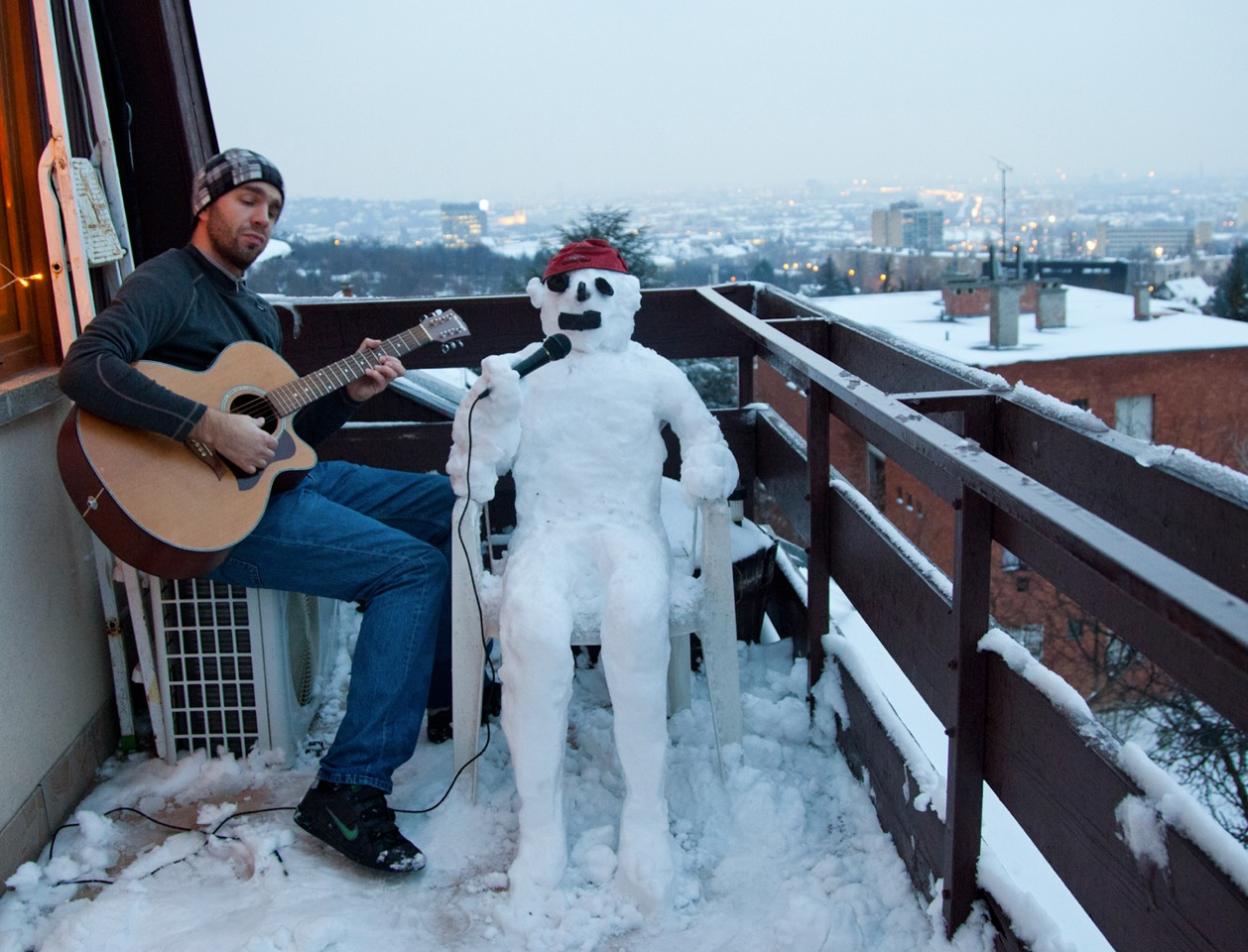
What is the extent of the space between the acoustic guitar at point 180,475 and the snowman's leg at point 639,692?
0.83 metres

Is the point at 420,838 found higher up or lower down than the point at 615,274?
lower down

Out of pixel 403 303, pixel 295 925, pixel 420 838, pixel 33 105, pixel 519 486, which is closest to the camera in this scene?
pixel 295 925

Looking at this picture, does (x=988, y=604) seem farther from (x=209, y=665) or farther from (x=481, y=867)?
(x=209, y=665)

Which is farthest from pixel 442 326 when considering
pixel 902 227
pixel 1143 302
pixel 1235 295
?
pixel 1235 295

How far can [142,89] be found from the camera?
342 cm

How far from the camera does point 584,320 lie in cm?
247

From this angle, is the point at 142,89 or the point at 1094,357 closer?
the point at 142,89

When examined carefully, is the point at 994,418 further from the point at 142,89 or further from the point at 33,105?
the point at 142,89

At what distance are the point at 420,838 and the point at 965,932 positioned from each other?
3.60ft

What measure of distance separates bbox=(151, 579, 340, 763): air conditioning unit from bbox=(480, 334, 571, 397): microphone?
800 millimetres

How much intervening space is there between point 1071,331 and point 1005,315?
2.46 metres

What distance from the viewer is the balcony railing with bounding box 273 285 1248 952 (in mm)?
1111

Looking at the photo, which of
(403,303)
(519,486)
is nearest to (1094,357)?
(403,303)

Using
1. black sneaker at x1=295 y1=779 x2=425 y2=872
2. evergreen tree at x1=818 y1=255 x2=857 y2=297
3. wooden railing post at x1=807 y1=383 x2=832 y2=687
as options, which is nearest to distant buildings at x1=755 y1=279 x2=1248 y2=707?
evergreen tree at x1=818 y1=255 x2=857 y2=297
